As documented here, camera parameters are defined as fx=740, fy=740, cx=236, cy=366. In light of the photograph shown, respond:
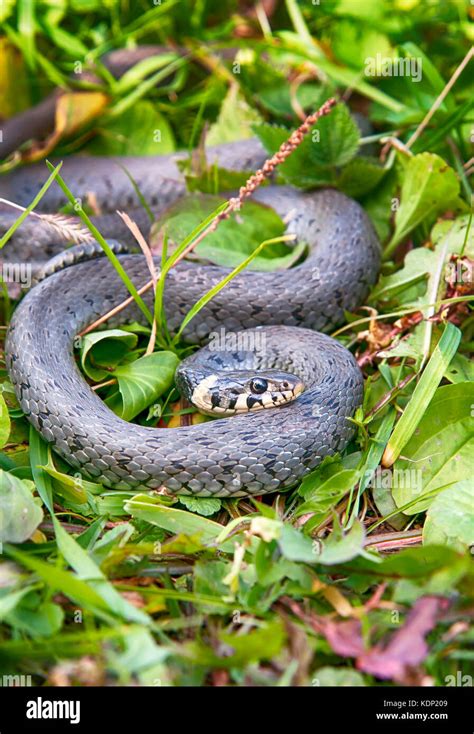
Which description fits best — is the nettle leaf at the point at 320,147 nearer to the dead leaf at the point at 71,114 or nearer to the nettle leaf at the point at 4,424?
the dead leaf at the point at 71,114

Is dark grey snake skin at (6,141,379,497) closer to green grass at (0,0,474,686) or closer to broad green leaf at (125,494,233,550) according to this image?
green grass at (0,0,474,686)

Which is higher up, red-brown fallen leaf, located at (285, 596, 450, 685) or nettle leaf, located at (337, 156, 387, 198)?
nettle leaf, located at (337, 156, 387, 198)

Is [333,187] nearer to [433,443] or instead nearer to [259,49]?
[259,49]

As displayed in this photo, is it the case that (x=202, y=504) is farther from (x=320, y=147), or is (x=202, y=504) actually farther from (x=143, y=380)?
(x=320, y=147)

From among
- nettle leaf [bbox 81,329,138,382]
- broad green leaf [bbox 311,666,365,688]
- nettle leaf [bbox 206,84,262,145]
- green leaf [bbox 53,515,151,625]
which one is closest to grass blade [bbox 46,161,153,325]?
nettle leaf [bbox 81,329,138,382]

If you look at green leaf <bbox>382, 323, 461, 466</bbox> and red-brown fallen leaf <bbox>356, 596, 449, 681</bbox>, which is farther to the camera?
green leaf <bbox>382, 323, 461, 466</bbox>

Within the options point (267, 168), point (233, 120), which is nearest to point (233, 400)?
point (267, 168)
